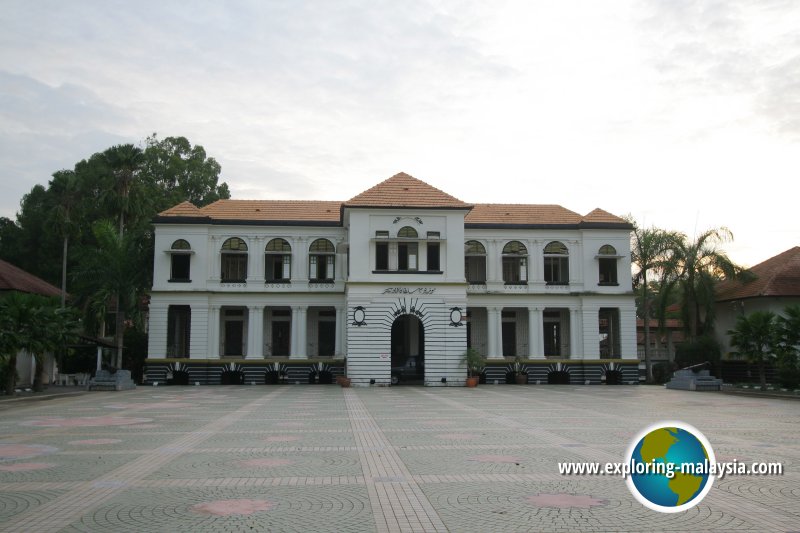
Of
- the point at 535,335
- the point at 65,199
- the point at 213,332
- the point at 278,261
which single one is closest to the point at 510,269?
the point at 535,335

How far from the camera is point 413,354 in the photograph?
43.6m

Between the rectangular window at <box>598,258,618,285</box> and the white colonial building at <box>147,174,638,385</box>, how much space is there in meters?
0.09

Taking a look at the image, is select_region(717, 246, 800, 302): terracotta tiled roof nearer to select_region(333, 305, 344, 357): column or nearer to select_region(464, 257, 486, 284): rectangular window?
select_region(464, 257, 486, 284): rectangular window

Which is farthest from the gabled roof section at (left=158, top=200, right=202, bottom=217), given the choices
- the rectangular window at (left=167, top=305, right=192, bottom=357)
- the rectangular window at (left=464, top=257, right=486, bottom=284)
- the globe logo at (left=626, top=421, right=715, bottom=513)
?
the globe logo at (left=626, top=421, right=715, bottom=513)

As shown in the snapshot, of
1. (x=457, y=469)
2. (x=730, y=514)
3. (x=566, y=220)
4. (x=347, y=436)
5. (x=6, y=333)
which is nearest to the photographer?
(x=730, y=514)

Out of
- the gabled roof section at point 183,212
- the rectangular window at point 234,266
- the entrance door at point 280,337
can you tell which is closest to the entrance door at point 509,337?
the entrance door at point 280,337

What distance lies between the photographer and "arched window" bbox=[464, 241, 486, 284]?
139 feet

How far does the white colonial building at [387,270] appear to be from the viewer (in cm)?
3762

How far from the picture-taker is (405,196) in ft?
125

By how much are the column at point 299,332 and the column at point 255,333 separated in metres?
1.84

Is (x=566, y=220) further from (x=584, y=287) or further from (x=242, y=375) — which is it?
(x=242, y=375)

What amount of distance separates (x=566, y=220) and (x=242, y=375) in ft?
69.8

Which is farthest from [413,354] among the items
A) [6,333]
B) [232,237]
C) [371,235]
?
[6,333]

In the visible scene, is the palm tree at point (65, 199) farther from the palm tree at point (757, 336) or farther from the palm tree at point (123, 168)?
the palm tree at point (757, 336)
